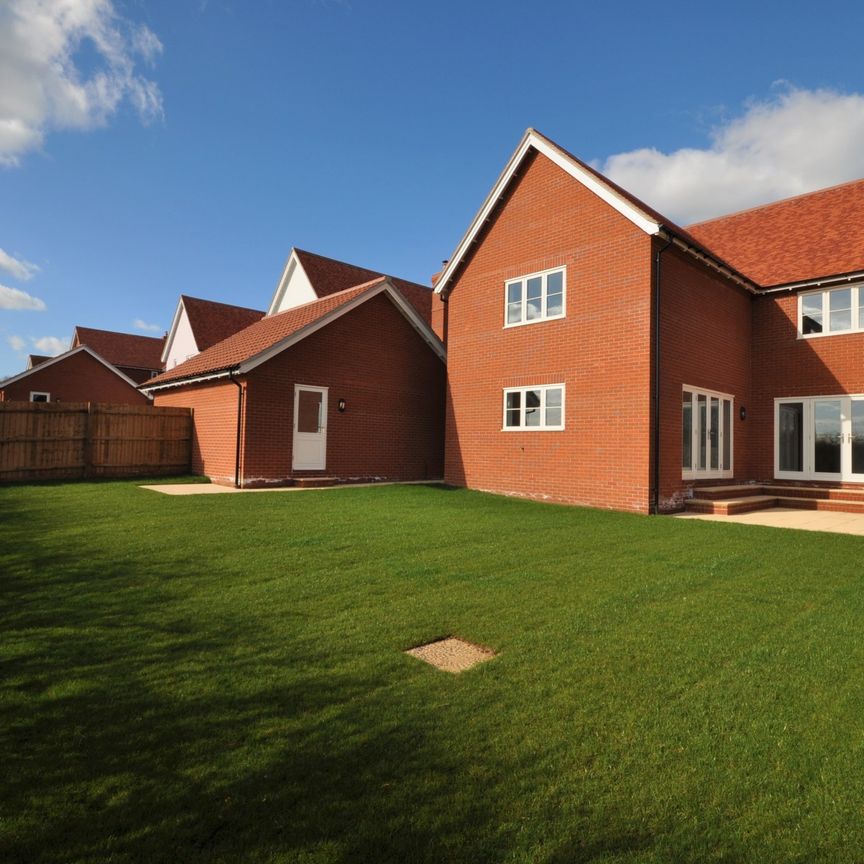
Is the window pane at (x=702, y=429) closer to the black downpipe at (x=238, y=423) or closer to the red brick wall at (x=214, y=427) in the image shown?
the black downpipe at (x=238, y=423)

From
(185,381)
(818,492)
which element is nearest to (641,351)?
(818,492)

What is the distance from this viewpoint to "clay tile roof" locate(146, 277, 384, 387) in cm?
1507

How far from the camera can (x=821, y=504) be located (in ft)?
40.5

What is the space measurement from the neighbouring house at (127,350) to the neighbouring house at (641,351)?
3166cm

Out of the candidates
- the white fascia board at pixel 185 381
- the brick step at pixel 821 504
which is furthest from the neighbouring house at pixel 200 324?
the brick step at pixel 821 504

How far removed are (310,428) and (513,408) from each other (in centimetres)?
579

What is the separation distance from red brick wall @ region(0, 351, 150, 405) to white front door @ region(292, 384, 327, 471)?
2095 centimetres

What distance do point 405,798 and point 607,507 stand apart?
404 inches

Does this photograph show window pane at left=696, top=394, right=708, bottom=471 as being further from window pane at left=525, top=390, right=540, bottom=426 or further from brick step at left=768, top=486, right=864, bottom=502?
window pane at left=525, top=390, right=540, bottom=426

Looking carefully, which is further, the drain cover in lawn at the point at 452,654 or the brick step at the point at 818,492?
the brick step at the point at 818,492

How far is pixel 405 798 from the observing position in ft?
7.63

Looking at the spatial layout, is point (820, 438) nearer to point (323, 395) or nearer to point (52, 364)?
point (323, 395)

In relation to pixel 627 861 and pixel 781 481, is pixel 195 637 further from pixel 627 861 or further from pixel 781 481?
pixel 781 481

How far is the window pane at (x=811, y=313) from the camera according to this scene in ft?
45.2
